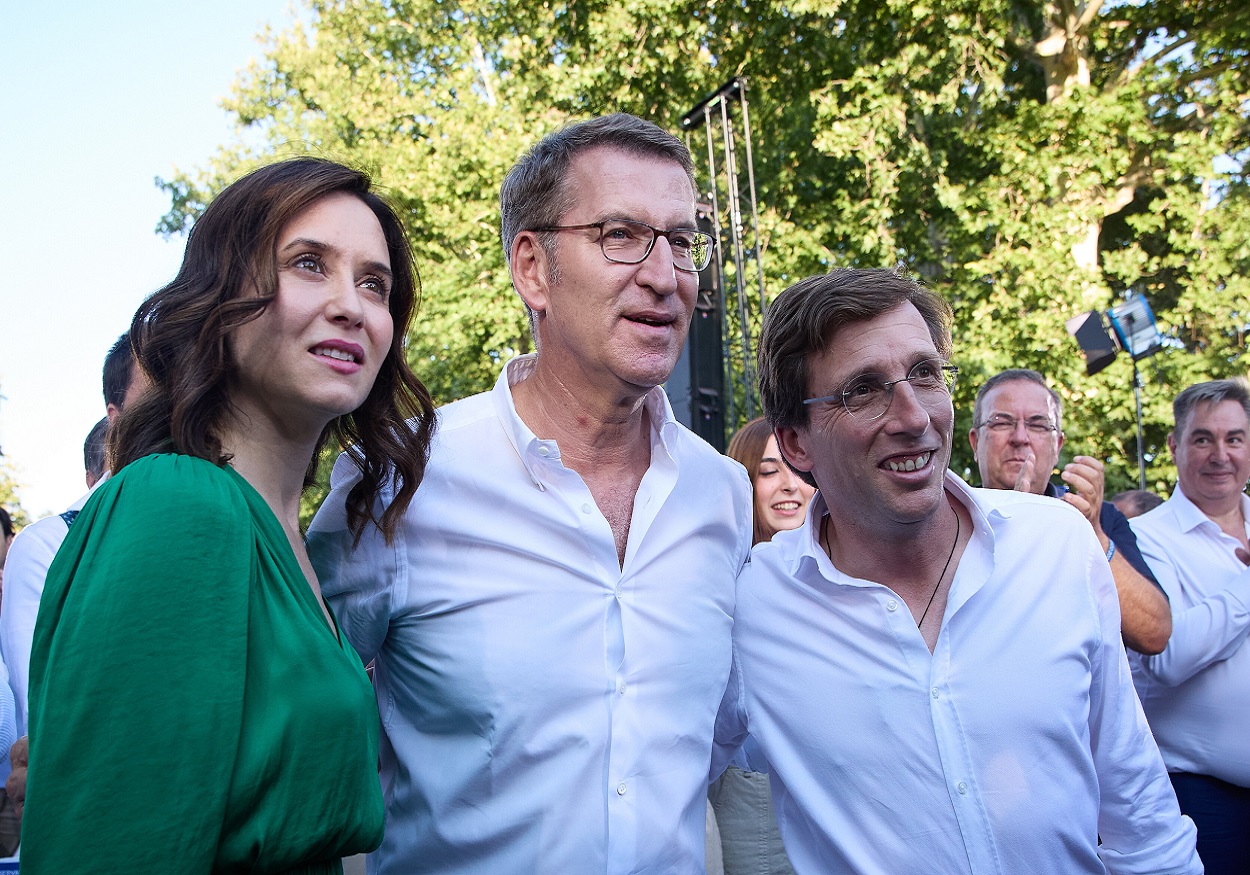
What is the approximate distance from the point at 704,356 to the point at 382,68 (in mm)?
10552

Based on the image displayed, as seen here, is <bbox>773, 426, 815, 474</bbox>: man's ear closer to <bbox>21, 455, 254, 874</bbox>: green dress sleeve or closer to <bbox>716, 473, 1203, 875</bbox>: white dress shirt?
<bbox>716, 473, 1203, 875</bbox>: white dress shirt

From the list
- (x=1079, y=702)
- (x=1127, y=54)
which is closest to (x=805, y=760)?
(x=1079, y=702)

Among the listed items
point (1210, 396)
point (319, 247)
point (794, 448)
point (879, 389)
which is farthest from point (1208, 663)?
point (319, 247)

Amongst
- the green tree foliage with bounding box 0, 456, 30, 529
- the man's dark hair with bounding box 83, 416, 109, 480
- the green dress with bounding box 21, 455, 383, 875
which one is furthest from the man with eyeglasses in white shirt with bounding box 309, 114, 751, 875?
the green tree foliage with bounding box 0, 456, 30, 529

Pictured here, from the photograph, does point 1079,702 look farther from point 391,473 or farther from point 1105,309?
point 1105,309

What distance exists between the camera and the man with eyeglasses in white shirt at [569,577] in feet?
6.88

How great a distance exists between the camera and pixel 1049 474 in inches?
161

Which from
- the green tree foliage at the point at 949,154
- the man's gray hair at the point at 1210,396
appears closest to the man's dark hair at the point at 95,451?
the man's gray hair at the point at 1210,396

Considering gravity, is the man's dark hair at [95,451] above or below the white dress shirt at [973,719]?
above

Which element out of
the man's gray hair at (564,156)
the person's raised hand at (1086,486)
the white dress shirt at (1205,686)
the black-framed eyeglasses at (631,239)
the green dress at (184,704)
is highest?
the man's gray hair at (564,156)

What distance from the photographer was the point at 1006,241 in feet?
41.0

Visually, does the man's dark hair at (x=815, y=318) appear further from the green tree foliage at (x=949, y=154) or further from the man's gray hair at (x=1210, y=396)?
the green tree foliage at (x=949, y=154)

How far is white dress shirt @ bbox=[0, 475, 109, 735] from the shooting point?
319 cm

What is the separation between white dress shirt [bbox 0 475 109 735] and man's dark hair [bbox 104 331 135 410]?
2.20 ft
